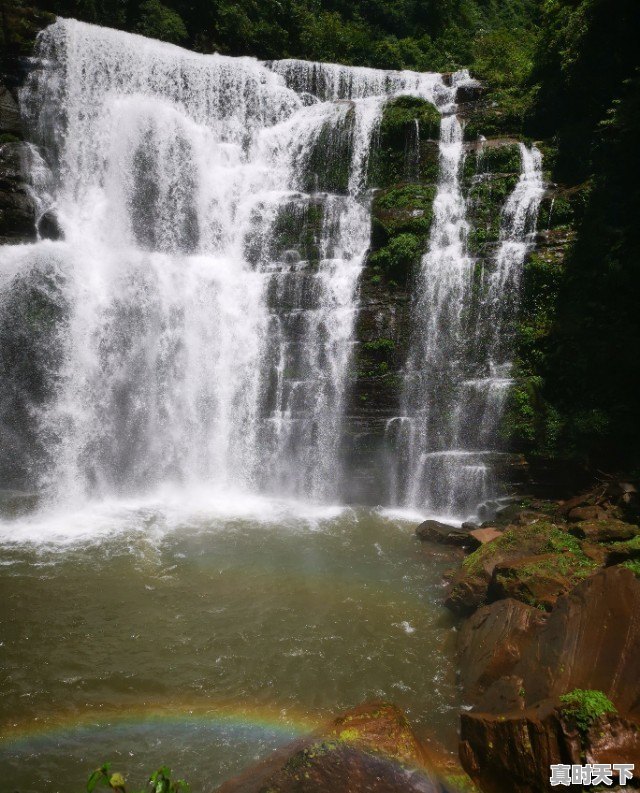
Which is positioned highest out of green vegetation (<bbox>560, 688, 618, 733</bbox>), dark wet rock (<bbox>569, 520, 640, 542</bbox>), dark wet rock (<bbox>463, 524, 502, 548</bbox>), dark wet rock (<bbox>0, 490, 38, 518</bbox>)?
green vegetation (<bbox>560, 688, 618, 733</bbox>)

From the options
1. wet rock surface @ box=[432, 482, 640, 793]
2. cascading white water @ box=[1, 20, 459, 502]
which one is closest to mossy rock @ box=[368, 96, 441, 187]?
cascading white water @ box=[1, 20, 459, 502]

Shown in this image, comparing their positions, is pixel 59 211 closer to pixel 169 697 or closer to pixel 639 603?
pixel 169 697

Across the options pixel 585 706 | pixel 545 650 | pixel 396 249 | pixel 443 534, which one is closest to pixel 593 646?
pixel 545 650

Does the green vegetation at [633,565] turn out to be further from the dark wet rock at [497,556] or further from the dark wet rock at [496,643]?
the dark wet rock at [496,643]

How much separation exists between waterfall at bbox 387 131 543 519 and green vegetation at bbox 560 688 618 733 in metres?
9.28

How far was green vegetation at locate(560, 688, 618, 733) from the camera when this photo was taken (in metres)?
4.56

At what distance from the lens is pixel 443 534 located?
11.9 m

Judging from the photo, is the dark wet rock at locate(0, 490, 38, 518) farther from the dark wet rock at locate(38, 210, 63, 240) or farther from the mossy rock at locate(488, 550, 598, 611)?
the mossy rock at locate(488, 550, 598, 611)

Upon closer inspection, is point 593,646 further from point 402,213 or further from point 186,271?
point 186,271

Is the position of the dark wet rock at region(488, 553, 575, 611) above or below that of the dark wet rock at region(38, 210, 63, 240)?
below

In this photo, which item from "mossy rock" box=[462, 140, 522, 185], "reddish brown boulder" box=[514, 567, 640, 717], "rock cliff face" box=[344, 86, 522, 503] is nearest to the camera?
"reddish brown boulder" box=[514, 567, 640, 717]

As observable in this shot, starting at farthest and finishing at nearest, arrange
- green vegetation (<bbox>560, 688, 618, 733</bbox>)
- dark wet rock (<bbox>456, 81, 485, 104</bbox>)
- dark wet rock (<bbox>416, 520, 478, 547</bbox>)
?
dark wet rock (<bbox>456, 81, 485, 104</bbox>) → dark wet rock (<bbox>416, 520, 478, 547</bbox>) → green vegetation (<bbox>560, 688, 618, 733</bbox>)

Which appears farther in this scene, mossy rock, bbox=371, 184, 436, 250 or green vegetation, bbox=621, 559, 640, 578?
mossy rock, bbox=371, 184, 436, 250

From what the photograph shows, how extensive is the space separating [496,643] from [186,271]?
47.9ft
